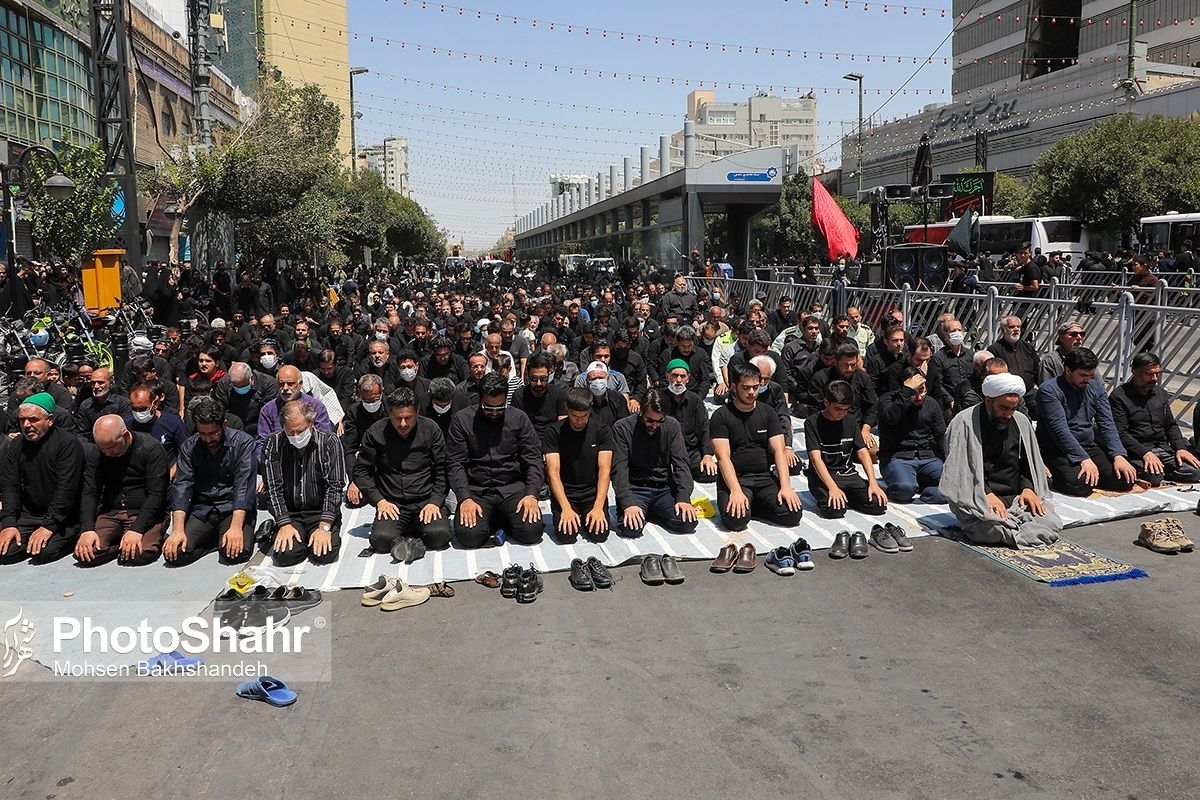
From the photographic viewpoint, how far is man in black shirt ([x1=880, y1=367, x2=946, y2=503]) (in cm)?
846

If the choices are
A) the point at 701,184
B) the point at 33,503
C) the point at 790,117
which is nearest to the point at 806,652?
the point at 33,503

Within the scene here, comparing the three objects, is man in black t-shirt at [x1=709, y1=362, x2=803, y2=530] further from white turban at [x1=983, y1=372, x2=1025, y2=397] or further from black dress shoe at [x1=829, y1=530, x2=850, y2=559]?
white turban at [x1=983, y1=372, x2=1025, y2=397]

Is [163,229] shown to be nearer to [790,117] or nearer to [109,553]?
[109,553]

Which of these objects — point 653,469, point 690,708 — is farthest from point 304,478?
point 690,708

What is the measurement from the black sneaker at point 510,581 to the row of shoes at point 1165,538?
440 cm

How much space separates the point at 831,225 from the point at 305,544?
44.9 feet

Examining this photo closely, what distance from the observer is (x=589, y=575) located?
6449mm

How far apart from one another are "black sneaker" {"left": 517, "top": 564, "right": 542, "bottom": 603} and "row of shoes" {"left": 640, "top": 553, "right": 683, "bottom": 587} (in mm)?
715

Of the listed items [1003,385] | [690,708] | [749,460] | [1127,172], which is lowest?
[690,708]

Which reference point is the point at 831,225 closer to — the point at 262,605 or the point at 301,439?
the point at 301,439

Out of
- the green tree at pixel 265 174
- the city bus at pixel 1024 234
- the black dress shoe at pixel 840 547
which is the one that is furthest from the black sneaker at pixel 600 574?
the city bus at pixel 1024 234

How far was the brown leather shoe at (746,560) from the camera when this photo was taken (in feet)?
21.9

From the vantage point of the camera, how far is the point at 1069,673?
488 centimetres

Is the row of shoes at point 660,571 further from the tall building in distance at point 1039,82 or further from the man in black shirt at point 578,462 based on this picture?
the tall building in distance at point 1039,82
